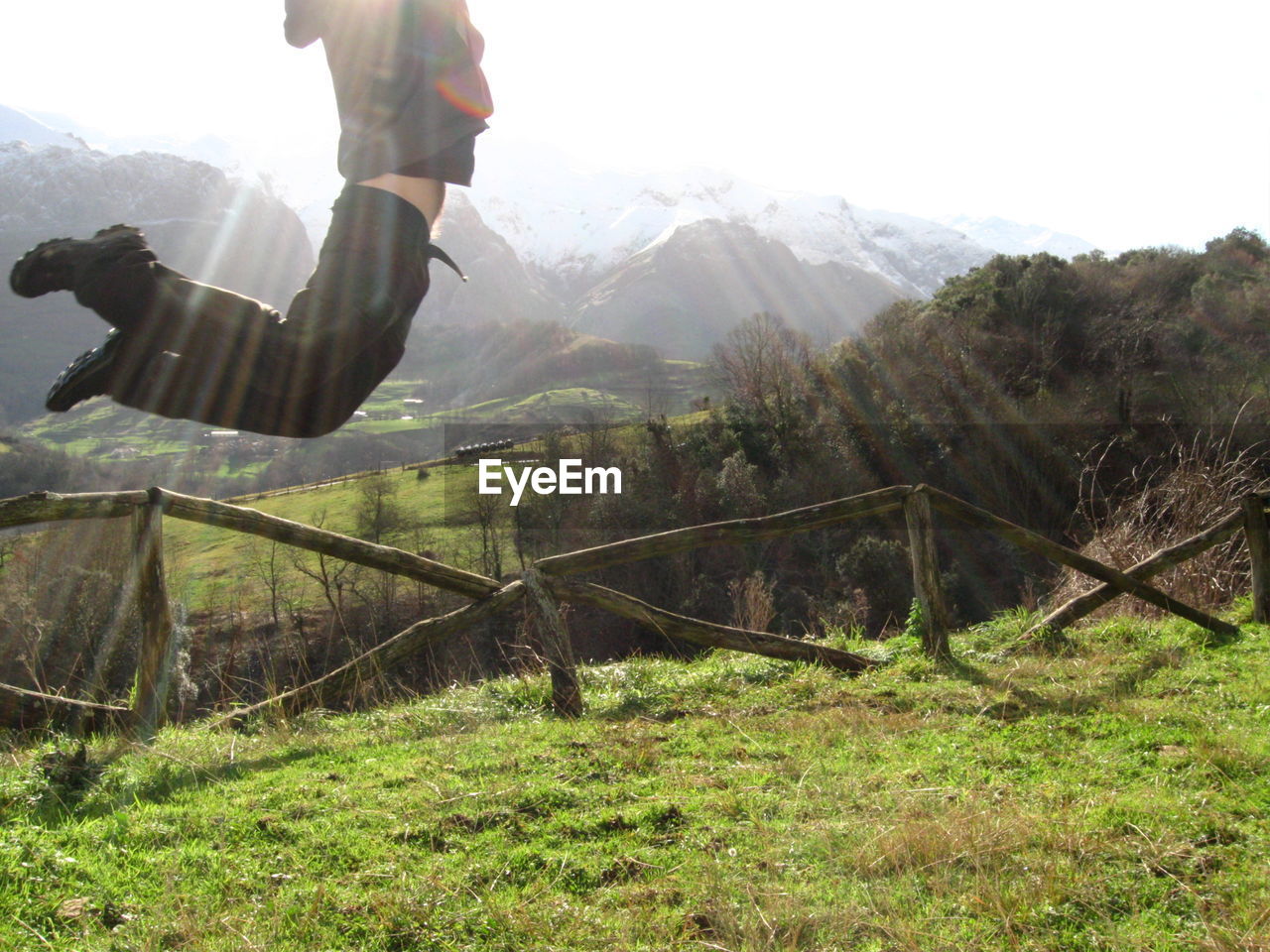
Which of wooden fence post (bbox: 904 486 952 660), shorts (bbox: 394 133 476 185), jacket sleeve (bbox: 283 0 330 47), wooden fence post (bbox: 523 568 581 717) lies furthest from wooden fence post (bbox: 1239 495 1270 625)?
jacket sleeve (bbox: 283 0 330 47)

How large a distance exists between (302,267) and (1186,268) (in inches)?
2204

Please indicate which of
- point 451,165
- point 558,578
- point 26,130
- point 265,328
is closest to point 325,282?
point 265,328

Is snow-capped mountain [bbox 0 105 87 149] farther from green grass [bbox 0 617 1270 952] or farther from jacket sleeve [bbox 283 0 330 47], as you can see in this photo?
green grass [bbox 0 617 1270 952]

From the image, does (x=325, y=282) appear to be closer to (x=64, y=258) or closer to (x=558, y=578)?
(x=64, y=258)

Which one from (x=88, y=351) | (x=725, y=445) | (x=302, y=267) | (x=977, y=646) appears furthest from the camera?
(x=725, y=445)

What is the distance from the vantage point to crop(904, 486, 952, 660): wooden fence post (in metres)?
6.58

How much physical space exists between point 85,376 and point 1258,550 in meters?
9.00

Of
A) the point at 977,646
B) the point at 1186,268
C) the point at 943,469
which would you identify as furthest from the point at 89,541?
the point at 1186,268

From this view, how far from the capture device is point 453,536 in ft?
142

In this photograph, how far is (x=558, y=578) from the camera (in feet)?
19.5

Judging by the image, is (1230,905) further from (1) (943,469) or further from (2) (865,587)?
(1) (943,469)

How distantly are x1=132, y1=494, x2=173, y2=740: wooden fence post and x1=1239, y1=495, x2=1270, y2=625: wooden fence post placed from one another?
27.2 feet

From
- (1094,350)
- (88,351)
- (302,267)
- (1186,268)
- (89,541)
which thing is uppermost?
(1186,268)

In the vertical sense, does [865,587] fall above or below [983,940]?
below
